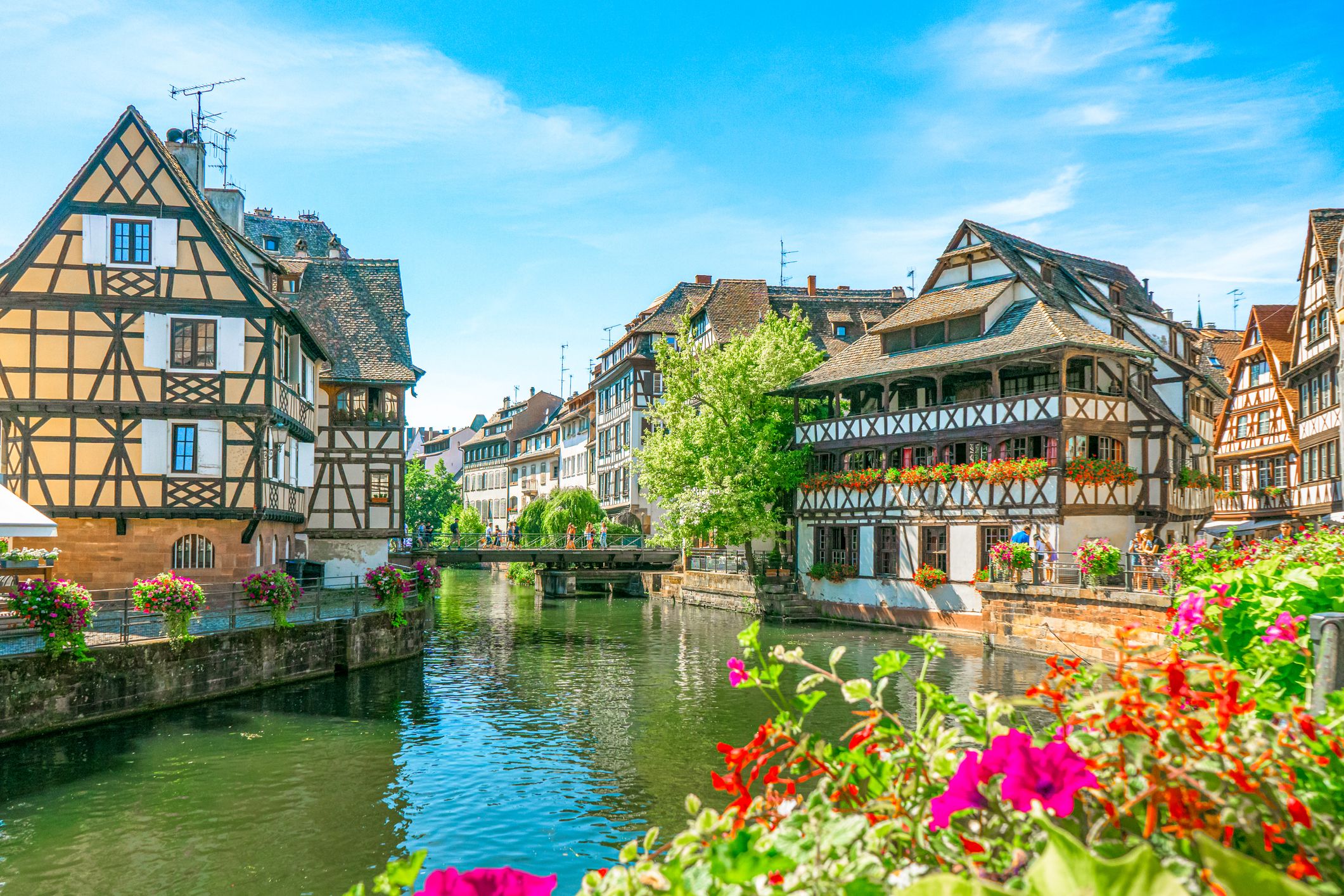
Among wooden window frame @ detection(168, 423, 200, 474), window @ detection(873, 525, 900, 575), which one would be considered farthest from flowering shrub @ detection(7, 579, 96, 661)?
window @ detection(873, 525, 900, 575)

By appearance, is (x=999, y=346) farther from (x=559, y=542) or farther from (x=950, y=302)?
(x=559, y=542)

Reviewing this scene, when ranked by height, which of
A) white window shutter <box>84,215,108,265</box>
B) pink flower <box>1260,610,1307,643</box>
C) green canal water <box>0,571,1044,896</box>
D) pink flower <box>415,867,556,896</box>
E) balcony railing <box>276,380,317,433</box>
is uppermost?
white window shutter <box>84,215,108,265</box>

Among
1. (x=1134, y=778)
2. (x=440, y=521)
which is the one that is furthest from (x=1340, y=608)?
(x=440, y=521)

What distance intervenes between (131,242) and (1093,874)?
29.3 metres

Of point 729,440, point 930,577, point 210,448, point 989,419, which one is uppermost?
point 989,419

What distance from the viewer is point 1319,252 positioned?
→ 33594mm

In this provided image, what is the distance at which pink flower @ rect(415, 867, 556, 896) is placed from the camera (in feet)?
7.77

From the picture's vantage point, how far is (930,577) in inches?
1329

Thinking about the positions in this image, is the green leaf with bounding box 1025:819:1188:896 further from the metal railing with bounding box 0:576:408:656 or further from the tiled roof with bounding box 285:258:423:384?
the tiled roof with bounding box 285:258:423:384

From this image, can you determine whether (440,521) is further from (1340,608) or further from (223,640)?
(1340,608)

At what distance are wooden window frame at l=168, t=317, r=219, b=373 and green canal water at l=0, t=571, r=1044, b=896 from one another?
8.95 metres

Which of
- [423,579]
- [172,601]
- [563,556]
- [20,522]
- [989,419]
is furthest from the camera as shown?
[563,556]

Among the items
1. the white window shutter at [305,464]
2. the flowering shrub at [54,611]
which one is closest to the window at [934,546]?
the white window shutter at [305,464]

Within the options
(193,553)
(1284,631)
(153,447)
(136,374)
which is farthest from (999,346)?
(1284,631)
